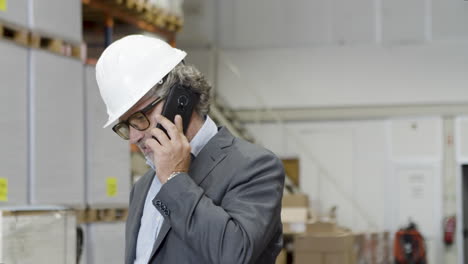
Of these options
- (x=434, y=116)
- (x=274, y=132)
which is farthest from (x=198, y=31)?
(x=434, y=116)

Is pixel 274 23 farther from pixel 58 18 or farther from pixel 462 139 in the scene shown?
pixel 58 18

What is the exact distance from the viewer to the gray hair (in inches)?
96.3

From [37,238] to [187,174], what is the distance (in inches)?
58.0

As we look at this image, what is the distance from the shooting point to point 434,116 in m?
15.8

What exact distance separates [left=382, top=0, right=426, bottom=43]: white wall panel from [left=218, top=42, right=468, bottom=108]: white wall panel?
21 cm

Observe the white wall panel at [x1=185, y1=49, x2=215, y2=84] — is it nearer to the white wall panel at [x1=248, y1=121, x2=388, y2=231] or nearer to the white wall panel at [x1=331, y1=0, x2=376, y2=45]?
the white wall panel at [x1=248, y1=121, x2=388, y2=231]

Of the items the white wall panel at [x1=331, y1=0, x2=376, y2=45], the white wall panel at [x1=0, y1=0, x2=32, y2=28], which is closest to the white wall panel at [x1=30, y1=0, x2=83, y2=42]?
the white wall panel at [x1=0, y1=0, x2=32, y2=28]

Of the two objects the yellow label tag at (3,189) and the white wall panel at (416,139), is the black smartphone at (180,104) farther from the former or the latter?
the white wall panel at (416,139)

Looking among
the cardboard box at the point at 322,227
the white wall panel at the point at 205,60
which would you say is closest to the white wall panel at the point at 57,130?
the cardboard box at the point at 322,227

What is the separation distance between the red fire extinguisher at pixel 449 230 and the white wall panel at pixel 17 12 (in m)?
11.2

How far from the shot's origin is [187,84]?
2.46 meters

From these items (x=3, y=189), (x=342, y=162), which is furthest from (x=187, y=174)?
(x=342, y=162)

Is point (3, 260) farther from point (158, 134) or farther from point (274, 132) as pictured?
point (274, 132)

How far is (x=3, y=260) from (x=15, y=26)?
2.99 m
